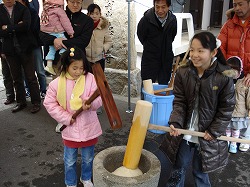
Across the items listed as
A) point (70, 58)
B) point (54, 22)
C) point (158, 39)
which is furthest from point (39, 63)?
point (70, 58)

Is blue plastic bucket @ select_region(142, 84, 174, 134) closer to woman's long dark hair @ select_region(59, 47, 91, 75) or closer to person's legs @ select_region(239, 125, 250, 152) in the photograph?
person's legs @ select_region(239, 125, 250, 152)

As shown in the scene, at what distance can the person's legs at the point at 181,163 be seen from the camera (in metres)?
2.56

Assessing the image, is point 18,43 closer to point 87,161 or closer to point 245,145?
point 87,161

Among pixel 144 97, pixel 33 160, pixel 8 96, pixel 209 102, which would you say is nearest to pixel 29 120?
pixel 8 96

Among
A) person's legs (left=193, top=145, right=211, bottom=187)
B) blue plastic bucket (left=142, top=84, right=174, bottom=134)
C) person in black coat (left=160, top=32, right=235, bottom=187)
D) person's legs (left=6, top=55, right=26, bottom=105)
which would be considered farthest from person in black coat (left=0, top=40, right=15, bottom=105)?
person's legs (left=193, top=145, right=211, bottom=187)

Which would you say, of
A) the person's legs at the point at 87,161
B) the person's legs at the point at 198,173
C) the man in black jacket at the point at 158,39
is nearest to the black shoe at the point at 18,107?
the man in black jacket at the point at 158,39

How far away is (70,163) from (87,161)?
17cm

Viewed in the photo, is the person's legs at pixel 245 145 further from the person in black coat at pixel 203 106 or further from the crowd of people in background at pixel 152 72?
the person in black coat at pixel 203 106

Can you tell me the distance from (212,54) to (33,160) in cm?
243

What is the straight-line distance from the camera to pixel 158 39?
4102 mm

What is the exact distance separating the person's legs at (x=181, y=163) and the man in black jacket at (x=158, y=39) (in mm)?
1884

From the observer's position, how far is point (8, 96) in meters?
5.28

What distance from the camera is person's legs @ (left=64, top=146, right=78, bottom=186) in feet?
9.08

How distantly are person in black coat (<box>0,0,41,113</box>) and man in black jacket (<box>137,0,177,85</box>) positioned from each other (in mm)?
1727
